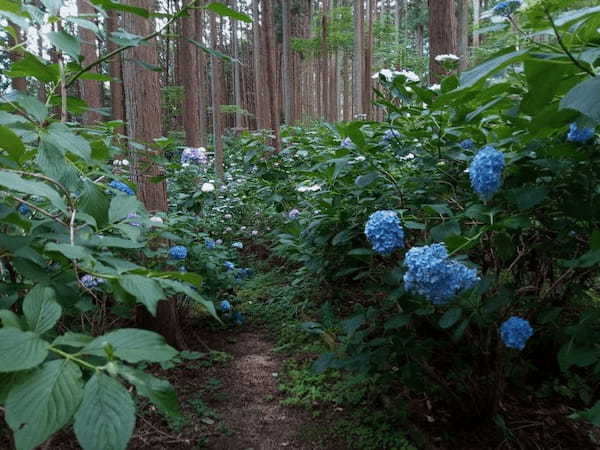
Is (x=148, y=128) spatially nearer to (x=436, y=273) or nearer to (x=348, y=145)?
(x=348, y=145)

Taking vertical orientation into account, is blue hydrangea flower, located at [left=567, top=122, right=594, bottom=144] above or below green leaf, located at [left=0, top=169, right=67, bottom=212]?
above

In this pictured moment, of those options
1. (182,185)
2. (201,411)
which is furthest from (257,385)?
(182,185)

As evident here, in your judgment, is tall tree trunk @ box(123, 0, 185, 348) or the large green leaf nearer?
the large green leaf

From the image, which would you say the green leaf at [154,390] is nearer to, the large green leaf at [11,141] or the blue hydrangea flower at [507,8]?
the large green leaf at [11,141]

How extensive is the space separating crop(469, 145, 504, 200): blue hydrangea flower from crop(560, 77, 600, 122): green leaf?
0.50m

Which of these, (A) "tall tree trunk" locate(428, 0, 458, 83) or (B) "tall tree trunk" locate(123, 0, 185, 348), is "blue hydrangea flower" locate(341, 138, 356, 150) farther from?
(A) "tall tree trunk" locate(428, 0, 458, 83)

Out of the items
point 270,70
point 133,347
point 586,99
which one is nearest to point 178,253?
point 133,347

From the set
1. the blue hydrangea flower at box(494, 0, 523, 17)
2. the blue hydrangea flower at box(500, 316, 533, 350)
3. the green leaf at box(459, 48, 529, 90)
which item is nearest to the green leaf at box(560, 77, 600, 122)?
the green leaf at box(459, 48, 529, 90)

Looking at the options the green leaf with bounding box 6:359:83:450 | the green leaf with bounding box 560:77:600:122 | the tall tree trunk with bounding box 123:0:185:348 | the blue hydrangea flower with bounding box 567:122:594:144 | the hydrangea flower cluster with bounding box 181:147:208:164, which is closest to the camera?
the green leaf with bounding box 6:359:83:450

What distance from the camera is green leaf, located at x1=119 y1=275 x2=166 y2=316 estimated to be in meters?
0.67

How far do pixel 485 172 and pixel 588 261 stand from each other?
369 mm

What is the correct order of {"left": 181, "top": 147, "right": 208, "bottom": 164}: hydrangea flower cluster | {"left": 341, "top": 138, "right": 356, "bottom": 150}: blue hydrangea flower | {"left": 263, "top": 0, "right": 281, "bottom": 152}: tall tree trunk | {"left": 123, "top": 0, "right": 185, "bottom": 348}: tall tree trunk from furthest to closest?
{"left": 263, "top": 0, "right": 281, "bottom": 152}: tall tree trunk, {"left": 181, "top": 147, "right": 208, "bottom": 164}: hydrangea flower cluster, {"left": 123, "top": 0, "right": 185, "bottom": 348}: tall tree trunk, {"left": 341, "top": 138, "right": 356, "bottom": 150}: blue hydrangea flower

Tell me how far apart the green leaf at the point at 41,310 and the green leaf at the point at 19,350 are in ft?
0.16

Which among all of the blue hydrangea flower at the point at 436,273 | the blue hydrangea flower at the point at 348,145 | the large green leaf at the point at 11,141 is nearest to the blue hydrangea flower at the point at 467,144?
the blue hydrangea flower at the point at 348,145
